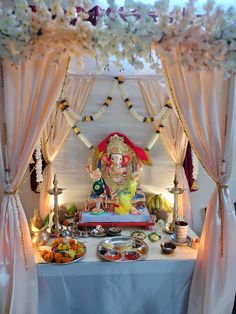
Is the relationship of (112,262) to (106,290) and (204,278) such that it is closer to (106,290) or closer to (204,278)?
(106,290)

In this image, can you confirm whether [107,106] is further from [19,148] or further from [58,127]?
[19,148]

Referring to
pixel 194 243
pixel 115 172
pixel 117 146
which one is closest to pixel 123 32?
pixel 117 146

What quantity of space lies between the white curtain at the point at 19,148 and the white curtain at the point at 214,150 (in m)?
0.75

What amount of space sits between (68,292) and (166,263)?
2.33ft

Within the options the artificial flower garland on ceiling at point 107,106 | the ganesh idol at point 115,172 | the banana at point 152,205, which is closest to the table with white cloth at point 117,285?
the ganesh idol at point 115,172

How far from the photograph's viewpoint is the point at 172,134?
8.34ft

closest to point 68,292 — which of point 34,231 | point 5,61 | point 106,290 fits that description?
point 106,290

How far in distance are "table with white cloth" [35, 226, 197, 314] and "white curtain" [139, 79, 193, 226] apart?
0.75 metres

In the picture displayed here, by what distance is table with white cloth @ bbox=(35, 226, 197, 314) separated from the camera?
177cm

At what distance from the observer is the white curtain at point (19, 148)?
1.51m

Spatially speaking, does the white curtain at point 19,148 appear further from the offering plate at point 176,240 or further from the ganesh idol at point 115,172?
the offering plate at point 176,240

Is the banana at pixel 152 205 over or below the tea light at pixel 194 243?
over

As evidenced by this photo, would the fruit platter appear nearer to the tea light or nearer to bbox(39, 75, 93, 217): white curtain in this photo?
bbox(39, 75, 93, 217): white curtain

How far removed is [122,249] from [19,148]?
1034 mm
